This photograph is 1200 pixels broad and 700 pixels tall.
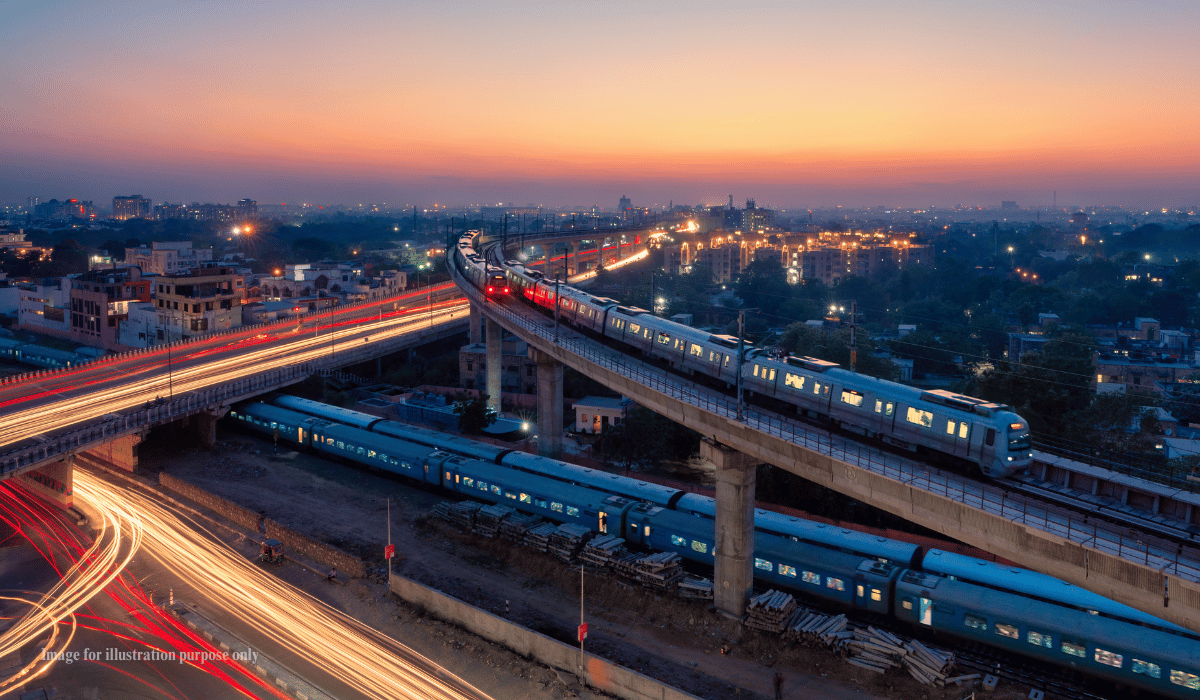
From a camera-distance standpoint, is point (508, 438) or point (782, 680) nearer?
point (782, 680)

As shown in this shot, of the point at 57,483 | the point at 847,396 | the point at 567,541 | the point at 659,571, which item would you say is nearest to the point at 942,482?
the point at 847,396

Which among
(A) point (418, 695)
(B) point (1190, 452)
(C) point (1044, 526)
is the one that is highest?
(C) point (1044, 526)

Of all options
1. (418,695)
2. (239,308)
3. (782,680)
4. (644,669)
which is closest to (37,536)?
(418,695)

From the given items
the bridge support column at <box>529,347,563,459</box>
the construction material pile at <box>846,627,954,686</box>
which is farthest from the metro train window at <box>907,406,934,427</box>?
the bridge support column at <box>529,347,563,459</box>

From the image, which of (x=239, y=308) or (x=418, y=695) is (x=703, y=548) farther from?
(x=239, y=308)

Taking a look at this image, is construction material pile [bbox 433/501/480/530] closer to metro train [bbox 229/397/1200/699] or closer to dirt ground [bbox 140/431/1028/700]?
dirt ground [bbox 140/431/1028/700]

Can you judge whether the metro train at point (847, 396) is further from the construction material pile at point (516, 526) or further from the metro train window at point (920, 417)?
the construction material pile at point (516, 526)

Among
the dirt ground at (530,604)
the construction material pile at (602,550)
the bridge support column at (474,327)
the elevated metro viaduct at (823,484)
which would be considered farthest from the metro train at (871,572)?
the bridge support column at (474,327)
